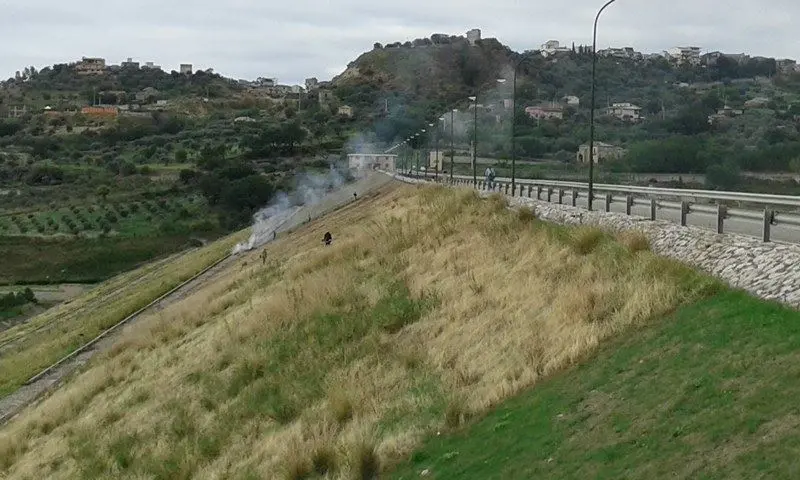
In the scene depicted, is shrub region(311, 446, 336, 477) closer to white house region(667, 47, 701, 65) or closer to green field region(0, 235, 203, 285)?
green field region(0, 235, 203, 285)

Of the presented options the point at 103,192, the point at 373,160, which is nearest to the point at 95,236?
the point at 103,192

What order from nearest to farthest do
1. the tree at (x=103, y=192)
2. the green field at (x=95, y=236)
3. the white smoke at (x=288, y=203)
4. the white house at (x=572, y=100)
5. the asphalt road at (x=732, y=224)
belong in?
1. the asphalt road at (x=732, y=224)
2. the white smoke at (x=288, y=203)
3. the green field at (x=95, y=236)
4. the white house at (x=572, y=100)
5. the tree at (x=103, y=192)

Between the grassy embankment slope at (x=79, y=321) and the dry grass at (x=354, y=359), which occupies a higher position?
the dry grass at (x=354, y=359)

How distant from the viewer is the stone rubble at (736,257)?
10953mm

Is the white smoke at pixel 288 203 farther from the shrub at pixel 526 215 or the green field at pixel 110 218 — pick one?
the shrub at pixel 526 215

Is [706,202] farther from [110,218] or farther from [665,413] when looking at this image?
[110,218]

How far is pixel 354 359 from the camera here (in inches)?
593

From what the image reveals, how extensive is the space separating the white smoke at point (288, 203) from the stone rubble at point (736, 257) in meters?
31.5

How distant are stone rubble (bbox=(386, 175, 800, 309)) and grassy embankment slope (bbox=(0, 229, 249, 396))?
17.0 m

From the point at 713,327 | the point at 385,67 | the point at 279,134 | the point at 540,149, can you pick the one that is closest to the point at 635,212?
the point at 713,327

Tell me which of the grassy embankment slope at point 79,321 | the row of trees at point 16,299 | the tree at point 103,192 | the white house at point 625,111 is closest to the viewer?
the grassy embankment slope at point 79,321

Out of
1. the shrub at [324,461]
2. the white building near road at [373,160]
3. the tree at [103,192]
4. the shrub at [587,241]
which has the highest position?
the shrub at [587,241]

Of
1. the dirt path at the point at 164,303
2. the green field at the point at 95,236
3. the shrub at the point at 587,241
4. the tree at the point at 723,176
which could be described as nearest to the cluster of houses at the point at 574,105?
the dirt path at the point at 164,303

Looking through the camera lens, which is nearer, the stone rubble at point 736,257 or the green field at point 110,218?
the stone rubble at point 736,257
